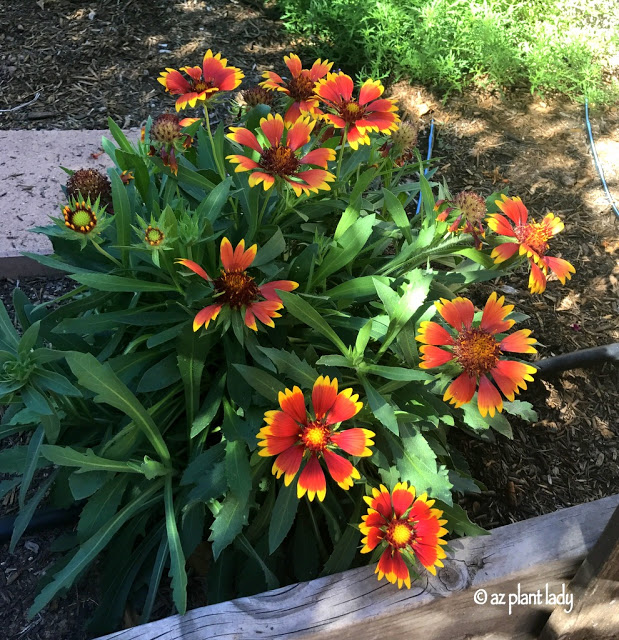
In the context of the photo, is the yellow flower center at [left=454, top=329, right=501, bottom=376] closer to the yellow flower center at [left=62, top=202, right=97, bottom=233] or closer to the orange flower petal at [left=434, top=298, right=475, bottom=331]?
the orange flower petal at [left=434, top=298, right=475, bottom=331]

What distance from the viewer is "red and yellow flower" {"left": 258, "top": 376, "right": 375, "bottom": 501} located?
0.93 metres

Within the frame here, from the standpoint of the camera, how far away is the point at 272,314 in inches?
39.9

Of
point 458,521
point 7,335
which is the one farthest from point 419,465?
point 7,335

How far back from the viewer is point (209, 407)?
4.05ft

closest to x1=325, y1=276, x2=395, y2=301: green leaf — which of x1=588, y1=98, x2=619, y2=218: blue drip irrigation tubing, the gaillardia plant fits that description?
the gaillardia plant

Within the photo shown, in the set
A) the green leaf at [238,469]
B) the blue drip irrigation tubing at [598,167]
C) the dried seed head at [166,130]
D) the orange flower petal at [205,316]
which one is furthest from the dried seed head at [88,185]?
the blue drip irrigation tubing at [598,167]

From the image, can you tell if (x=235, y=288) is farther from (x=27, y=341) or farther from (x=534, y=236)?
(x=534, y=236)

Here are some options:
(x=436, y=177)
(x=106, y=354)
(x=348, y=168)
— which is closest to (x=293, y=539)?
(x=106, y=354)

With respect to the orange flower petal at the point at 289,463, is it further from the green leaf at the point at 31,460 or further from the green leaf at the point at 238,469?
the green leaf at the point at 31,460

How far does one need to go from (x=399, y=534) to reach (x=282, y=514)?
0.23m

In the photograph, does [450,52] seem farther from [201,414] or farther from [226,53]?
[201,414]

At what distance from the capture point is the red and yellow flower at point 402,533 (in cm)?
102

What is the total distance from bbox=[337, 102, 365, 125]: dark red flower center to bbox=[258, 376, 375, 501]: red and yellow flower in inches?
21.1

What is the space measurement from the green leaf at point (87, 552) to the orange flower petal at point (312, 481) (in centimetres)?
43
